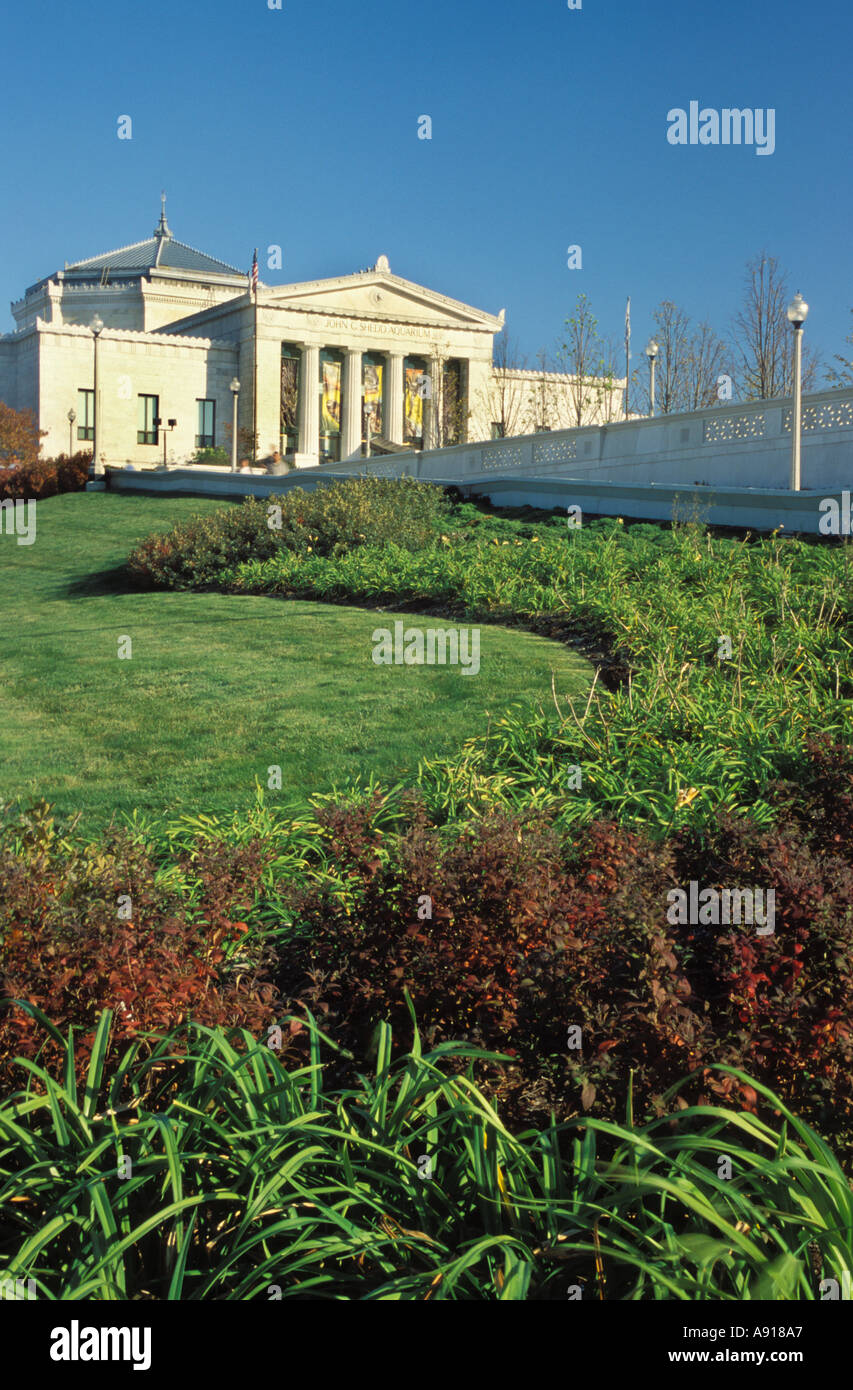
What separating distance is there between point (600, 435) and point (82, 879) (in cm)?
2171

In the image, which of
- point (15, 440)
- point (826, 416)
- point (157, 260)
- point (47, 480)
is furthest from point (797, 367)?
point (157, 260)

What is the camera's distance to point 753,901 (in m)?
3.56

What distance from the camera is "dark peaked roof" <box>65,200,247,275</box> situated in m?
68.3

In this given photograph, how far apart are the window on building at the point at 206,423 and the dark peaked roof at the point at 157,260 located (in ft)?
48.7

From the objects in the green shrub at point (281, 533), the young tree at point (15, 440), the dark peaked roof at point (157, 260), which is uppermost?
the dark peaked roof at point (157, 260)

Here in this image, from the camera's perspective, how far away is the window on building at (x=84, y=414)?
54.6m

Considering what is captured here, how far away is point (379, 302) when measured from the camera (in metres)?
58.7

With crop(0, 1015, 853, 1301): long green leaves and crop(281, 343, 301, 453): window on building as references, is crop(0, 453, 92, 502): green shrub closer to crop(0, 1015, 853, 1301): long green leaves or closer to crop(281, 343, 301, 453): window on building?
crop(281, 343, 301, 453): window on building

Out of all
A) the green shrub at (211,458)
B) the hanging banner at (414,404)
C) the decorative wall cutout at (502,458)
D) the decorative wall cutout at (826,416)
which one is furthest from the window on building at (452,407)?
the decorative wall cutout at (826,416)

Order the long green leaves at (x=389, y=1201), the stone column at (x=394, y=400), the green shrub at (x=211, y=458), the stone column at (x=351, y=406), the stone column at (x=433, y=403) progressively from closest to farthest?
the long green leaves at (x=389, y=1201) → the green shrub at (x=211, y=458) → the stone column at (x=433, y=403) → the stone column at (x=351, y=406) → the stone column at (x=394, y=400)

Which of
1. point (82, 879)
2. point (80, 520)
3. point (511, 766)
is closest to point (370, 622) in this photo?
point (511, 766)

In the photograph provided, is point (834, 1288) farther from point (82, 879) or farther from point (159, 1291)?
point (82, 879)

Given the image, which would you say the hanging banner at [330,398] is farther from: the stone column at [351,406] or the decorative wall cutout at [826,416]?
the decorative wall cutout at [826,416]

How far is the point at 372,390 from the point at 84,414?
1605 centimetres
